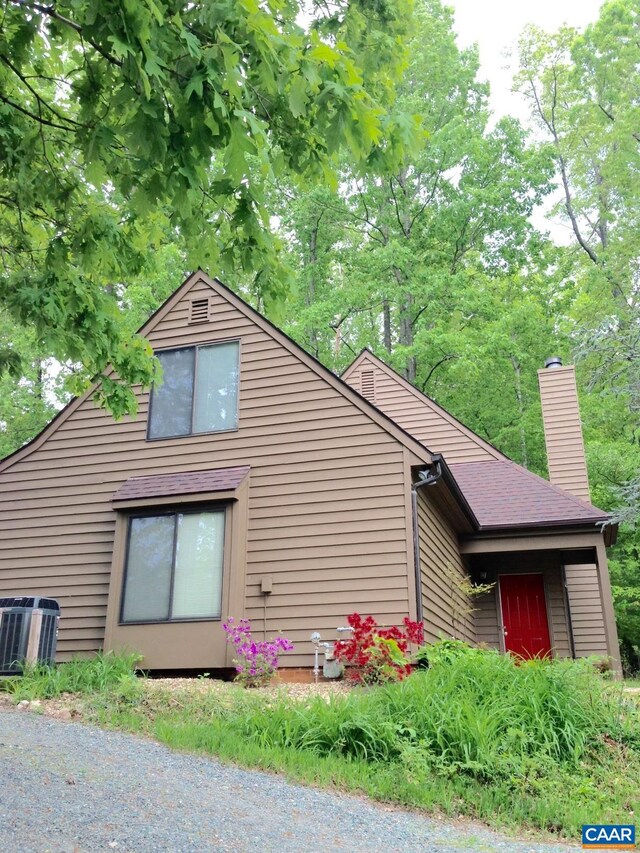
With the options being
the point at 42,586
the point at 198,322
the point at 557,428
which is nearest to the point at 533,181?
the point at 557,428

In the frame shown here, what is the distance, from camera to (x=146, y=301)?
2178 cm

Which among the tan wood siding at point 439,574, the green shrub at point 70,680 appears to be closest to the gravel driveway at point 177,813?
the green shrub at point 70,680

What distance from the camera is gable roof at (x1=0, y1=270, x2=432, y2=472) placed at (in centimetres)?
1013

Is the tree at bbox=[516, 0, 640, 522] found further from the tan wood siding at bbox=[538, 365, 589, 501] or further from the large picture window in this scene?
the large picture window

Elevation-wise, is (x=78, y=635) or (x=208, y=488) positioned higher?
(x=208, y=488)

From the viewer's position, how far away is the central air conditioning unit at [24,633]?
8.63m

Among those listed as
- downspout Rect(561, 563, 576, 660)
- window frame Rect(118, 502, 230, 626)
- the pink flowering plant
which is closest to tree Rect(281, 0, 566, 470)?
downspout Rect(561, 563, 576, 660)

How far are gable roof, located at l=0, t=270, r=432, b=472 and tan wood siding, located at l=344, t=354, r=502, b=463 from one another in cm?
384

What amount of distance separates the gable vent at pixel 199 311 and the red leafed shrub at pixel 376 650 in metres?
5.13

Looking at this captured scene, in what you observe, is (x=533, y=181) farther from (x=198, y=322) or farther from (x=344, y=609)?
(x=344, y=609)

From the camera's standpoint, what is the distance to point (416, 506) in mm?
9953

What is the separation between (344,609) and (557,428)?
7.27 meters

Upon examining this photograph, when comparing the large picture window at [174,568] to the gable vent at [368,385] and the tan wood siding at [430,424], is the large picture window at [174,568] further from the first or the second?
the gable vent at [368,385]

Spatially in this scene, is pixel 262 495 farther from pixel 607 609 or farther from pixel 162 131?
pixel 162 131
